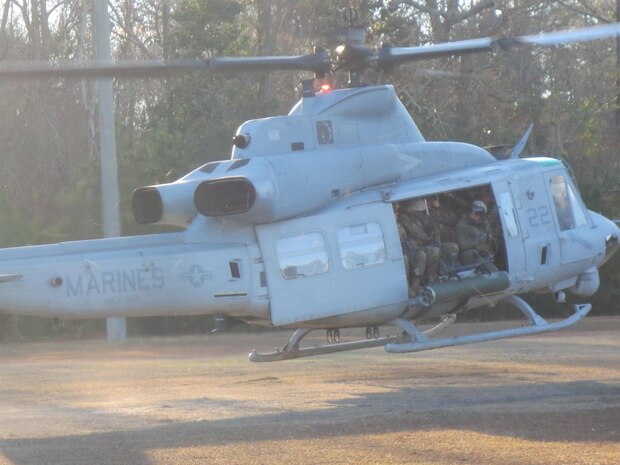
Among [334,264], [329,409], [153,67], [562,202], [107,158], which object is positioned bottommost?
[329,409]

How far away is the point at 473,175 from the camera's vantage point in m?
12.7

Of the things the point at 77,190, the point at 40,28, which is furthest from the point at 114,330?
the point at 40,28

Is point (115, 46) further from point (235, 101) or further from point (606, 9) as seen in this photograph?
point (606, 9)

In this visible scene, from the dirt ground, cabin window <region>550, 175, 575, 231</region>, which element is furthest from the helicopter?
the dirt ground

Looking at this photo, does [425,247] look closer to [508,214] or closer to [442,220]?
[442,220]

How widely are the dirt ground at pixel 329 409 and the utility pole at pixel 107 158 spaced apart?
16.7ft

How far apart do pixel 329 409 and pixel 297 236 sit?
6.15 ft

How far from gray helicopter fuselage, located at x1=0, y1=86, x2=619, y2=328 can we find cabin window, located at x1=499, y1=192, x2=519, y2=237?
15 mm

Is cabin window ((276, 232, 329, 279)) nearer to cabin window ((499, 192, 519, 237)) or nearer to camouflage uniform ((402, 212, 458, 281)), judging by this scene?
camouflage uniform ((402, 212, 458, 281))

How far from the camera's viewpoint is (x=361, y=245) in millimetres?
11922

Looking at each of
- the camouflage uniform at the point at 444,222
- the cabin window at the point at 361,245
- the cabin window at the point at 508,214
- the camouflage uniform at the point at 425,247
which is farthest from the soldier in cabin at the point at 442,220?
the cabin window at the point at 361,245

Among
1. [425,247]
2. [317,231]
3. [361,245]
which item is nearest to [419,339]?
[425,247]

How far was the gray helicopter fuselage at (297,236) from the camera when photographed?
11102 millimetres

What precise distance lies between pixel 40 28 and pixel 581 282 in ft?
102
